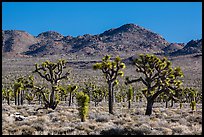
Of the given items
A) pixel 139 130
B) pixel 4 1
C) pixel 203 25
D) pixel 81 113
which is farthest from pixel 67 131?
pixel 203 25

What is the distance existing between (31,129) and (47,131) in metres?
0.97

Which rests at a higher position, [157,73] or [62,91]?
[157,73]

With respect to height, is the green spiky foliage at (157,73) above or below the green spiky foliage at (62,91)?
above

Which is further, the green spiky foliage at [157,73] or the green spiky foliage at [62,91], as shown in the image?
the green spiky foliage at [62,91]

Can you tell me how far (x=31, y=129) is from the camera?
14602 millimetres

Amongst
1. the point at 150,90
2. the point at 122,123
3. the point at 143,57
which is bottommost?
the point at 122,123

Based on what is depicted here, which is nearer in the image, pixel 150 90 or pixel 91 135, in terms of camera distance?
pixel 91 135

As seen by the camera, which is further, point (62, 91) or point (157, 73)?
point (62, 91)

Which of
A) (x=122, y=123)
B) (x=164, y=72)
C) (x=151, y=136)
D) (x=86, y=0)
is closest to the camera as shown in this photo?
(x=86, y=0)

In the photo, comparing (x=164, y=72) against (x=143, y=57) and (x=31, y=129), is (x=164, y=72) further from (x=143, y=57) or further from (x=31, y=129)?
(x=31, y=129)

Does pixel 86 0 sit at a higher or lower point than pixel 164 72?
higher

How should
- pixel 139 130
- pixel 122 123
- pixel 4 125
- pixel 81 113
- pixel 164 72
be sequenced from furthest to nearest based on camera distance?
pixel 164 72
pixel 81 113
pixel 122 123
pixel 4 125
pixel 139 130

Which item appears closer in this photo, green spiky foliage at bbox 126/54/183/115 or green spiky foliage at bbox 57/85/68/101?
green spiky foliage at bbox 126/54/183/115

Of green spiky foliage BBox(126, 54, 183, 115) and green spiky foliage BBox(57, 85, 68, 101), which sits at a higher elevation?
green spiky foliage BBox(126, 54, 183, 115)
